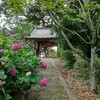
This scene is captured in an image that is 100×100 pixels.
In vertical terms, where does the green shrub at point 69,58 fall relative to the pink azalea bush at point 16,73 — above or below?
below

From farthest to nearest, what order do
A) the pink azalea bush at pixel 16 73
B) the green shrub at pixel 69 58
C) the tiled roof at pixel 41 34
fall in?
the tiled roof at pixel 41 34, the green shrub at pixel 69 58, the pink azalea bush at pixel 16 73

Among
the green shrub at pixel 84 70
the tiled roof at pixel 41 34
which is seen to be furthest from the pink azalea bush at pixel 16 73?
the tiled roof at pixel 41 34

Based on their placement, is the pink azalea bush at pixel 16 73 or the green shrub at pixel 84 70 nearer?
the pink azalea bush at pixel 16 73

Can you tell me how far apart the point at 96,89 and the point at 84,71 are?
5.84 feet

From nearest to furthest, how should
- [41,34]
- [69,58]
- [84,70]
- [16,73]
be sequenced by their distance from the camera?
[16,73] < [84,70] < [69,58] < [41,34]

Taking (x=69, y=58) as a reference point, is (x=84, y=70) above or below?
above

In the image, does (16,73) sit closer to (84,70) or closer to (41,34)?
(84,70)

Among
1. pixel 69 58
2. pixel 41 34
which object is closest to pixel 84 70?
pixel 69 58

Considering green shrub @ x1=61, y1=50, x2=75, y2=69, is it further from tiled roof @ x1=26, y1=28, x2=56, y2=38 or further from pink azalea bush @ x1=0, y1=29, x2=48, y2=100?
pink azalea bush @ x1=0, y1=29, x2=48, y2=100

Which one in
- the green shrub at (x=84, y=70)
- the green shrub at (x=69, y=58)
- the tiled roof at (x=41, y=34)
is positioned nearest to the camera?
the green shrub at (x=84, y=70)

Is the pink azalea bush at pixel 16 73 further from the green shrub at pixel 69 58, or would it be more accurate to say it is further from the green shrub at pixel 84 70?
the green shrub at pixel 69 58

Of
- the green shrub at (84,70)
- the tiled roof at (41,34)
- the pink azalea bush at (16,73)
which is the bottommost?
the tiled roof at (41,34)

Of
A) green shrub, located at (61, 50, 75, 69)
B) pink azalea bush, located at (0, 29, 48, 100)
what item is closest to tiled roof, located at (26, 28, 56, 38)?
green shrub, located at (61, 50, 75, 69)

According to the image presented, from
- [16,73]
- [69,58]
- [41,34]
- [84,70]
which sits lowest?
[41,34]
